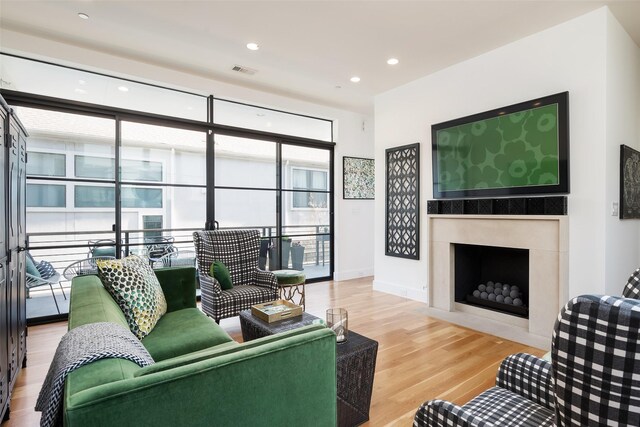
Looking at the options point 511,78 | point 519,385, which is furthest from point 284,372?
point 511,78

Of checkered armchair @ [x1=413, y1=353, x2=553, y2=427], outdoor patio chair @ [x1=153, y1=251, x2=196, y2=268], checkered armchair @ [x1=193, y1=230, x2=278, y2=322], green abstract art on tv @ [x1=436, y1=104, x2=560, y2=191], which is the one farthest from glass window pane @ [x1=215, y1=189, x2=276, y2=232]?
checkered armchair @ [x1=413, y1=353, x2=553, y2=427]

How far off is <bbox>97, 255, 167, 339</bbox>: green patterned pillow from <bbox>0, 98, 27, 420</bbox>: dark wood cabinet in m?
0.59

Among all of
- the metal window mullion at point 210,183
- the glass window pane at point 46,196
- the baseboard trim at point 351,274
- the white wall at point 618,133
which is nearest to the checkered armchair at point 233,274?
the metal window mullion at point 210,183

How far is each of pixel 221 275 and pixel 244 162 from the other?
219 cm

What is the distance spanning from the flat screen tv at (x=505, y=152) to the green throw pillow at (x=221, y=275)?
8.89 feet

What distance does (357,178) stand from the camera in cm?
612

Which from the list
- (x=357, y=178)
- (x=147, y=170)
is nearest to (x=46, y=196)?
(x=147, y=170)

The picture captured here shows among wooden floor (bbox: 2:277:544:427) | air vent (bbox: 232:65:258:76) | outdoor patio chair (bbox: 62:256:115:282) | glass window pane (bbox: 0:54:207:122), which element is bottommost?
wooden floor (bbox: 2:277:544:427)

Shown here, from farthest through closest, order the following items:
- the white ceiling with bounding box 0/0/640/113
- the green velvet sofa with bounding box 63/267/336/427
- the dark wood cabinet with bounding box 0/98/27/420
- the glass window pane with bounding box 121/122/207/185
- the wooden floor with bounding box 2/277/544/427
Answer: the glass window pane with bounding box 121/122/207/185 < the white ceiling with bounding box 0/0/640/113 < the wooden floor with bounding box 2/277/544/427 < the dark wood cabinet with bounding box 0/98/27/420 < the green velvet sofa with bounding box 63/267/336/427

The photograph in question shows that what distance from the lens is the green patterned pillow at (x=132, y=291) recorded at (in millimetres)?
1885

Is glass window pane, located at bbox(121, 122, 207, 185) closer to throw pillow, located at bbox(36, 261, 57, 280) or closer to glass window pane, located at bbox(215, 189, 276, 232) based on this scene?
glass window pane, located at bbox(215, 189, 276, 232)

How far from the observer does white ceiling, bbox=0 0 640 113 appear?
291 cm

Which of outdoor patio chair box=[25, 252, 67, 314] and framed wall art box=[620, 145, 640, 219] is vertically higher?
framed wall art box=[620, 145, 640, 219]

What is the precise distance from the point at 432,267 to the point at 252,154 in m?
3.03
